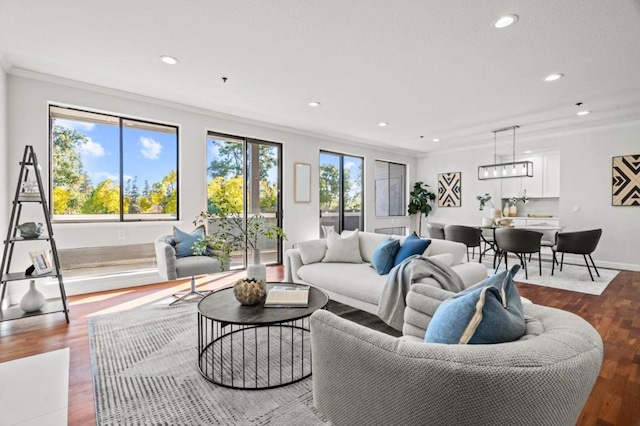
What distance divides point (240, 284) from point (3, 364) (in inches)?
68.8

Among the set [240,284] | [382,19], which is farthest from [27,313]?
[382,19]

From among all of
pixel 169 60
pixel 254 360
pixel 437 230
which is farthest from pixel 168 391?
pixel 437 230

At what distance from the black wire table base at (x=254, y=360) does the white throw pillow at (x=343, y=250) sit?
1120mm

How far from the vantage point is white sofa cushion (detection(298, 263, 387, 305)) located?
2723mm

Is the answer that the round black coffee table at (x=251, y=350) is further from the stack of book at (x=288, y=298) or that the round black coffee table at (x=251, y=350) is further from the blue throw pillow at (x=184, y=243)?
the blue throw pillow at (x=184, y=243)

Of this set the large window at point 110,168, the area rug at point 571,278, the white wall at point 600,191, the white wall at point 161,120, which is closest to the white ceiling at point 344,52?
the white wall at point 161,120

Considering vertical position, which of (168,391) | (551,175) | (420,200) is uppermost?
(551,175)

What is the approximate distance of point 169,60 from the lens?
316 cm

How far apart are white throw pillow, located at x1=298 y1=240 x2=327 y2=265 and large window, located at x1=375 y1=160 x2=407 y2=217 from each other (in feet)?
13.7

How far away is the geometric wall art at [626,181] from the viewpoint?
525cm

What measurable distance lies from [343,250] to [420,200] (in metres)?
5.17

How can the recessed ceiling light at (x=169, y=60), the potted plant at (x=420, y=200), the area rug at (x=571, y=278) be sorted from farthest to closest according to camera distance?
the potted plant at (x=420, y=200) → the area rug at (x=571, y=278) → the recessed ceiling light at (x=169, y=60)

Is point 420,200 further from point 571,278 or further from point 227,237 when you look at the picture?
point 227,237

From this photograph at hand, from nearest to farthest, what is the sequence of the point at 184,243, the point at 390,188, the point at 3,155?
the point at 3,155 < the point at 184,243 < the point at 390,188
